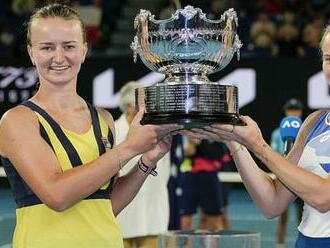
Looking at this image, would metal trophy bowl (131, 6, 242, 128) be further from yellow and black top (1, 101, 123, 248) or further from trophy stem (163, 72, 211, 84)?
yellow and black top (1, 101, 123, 248)

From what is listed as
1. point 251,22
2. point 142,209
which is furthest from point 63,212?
point 251,22

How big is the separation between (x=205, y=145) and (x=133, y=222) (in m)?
3.03

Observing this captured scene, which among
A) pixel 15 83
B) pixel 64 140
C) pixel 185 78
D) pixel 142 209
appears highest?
pixel 185 78

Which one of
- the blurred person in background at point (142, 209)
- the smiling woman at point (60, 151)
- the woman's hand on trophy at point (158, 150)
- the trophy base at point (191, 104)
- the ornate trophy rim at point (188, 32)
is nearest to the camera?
the smiling woman at point (60, 151)

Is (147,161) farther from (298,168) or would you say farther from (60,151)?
(298,168)

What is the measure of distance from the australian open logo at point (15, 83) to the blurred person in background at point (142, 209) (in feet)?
19.7

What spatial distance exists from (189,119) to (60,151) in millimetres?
393

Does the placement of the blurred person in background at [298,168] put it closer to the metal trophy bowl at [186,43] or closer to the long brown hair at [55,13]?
the metal trophy bowl at [186,43]

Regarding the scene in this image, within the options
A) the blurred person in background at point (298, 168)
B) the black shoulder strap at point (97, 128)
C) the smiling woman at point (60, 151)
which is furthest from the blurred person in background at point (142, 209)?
the smiling woman at point (60, 151)

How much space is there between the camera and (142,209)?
20.0 ft

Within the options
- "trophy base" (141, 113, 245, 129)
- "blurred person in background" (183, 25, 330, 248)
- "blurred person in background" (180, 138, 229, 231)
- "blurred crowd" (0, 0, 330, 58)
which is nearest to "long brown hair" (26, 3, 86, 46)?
"trophy base" (141, 113, 245, 129)

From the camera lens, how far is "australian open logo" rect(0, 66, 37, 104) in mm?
12133

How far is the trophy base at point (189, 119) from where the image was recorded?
2936 mm

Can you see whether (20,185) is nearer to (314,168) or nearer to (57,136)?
(57,136)
